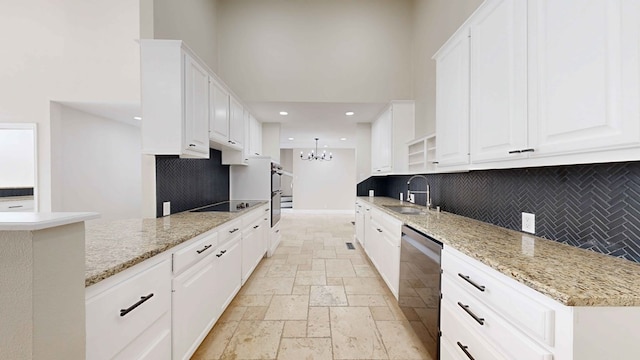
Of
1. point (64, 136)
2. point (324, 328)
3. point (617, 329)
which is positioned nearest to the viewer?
point (617, 329)

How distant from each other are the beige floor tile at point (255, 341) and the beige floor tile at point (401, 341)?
0.86 meters

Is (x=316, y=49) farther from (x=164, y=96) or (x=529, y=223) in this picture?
(x=529, y=223)

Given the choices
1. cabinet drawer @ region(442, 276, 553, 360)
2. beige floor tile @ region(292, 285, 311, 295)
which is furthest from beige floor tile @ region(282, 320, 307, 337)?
cabinet drawer @ region(442, 276, 553, 360)

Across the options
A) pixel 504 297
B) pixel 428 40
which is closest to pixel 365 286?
pixel 504 297

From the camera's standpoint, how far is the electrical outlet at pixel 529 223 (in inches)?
64.7

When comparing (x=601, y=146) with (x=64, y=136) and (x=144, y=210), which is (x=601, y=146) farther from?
(x=64, y=136)

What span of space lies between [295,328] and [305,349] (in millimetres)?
275

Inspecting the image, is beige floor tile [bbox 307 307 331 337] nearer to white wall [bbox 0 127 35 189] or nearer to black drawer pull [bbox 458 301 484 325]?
black drawer pull [bbox 458 301 484 325]

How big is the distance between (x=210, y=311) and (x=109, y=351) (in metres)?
1.00

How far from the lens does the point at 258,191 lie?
4.09m

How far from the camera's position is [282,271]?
3467 millimetres

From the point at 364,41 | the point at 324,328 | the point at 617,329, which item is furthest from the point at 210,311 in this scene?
the point at 364,41

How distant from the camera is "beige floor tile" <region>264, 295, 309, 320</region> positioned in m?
2.35

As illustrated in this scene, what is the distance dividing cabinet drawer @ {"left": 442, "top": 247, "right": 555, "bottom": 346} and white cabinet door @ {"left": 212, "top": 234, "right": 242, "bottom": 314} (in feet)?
5.78
